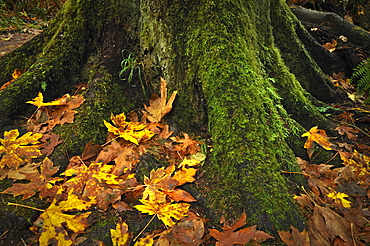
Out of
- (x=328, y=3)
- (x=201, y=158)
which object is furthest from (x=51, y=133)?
(x=328, y=3)

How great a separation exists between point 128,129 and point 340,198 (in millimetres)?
1737

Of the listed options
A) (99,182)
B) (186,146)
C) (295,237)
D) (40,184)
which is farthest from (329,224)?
(40,184)

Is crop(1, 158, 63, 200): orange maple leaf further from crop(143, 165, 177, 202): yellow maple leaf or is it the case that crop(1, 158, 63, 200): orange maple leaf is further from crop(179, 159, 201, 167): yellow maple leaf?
crop(179, 159, 201, 167): yellow maple leaf

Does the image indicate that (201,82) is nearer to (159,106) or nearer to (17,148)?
(159,106)

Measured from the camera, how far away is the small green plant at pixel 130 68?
2352mm

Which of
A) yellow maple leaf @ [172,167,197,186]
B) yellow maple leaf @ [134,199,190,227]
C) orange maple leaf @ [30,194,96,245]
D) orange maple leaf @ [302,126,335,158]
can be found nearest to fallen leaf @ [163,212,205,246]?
yellow maple leaf @ [134,199,190,227]

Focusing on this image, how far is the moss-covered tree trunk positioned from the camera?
1.72 metres

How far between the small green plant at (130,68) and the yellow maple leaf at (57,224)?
123 centimetres

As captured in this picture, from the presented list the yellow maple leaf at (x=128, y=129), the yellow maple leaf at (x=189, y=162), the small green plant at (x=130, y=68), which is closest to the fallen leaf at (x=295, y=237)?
the yellow maple leaf at (x=189, y=162)

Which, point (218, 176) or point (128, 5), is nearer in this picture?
point (218, 176)

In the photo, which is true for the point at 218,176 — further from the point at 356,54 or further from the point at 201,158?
the point at 356,54

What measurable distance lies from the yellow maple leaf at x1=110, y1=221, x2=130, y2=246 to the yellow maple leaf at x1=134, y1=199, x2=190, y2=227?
0.14 meters

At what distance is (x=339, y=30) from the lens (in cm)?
463

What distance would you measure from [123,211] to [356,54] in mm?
4538
